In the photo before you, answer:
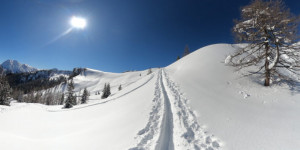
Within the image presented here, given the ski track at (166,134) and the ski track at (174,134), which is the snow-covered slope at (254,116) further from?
the ski track at (166,134)

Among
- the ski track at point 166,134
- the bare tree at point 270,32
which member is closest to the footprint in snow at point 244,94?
the bare tree at point 270,32

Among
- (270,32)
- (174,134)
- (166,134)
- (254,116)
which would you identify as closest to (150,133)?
(166,134)

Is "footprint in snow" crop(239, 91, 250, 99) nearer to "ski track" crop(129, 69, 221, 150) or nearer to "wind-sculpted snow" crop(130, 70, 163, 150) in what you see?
"ski track" crop(129, 69, 221, 150)

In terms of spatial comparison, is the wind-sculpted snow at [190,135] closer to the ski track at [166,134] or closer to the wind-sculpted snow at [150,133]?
the ski track at [166,134]

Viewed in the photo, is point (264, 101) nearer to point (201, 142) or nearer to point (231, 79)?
point (231, 79)

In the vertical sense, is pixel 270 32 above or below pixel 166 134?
above

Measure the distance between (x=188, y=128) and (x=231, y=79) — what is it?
29.7 feet

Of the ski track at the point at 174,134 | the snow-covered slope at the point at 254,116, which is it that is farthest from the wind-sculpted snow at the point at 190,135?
the snow-covered slope at the point at 254,116

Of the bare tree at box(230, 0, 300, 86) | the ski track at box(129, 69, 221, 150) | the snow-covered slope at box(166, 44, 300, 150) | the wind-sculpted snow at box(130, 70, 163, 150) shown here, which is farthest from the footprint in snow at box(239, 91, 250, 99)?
the wind-sculpted snow at box(130, 70, 163, 150)

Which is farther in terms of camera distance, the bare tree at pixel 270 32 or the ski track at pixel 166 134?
the bare tree at pixel 270 32

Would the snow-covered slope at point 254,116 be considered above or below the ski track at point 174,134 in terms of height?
above

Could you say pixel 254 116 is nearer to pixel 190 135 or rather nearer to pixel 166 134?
pixel 190 135

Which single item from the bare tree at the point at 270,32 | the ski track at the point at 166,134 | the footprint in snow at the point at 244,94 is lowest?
the ski track at the point at 166,134

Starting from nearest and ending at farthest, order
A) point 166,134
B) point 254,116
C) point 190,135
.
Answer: point 190,135
point 166,134
point 254,116
